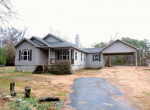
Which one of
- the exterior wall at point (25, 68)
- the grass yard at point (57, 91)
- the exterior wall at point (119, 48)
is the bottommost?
the grass yard at point (57, 91)

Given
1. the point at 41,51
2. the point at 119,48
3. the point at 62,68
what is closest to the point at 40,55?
the point at 41,51

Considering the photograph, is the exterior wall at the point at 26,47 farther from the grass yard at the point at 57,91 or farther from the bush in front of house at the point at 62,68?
the grass yard at the point at 57,91

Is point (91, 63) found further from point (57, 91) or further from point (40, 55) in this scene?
point (57, 91)

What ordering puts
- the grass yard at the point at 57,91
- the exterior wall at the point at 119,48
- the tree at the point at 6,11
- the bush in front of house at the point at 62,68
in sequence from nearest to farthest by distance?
1. the grass yard at the point at 57,91
2. the tree at the point at 6,11
3. the bush in front of house at the point at 62,68
4. the exterior wall at the point at 119,48

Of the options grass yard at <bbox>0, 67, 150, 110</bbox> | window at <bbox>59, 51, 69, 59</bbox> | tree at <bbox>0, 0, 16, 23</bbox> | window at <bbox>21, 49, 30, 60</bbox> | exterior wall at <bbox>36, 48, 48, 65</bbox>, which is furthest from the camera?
window at <bbox>59, 51, 69, 59</bbox>

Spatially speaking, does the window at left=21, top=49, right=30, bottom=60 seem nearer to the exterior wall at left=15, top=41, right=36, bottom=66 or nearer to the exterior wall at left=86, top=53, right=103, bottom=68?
the exterior wall at left=15, top=41, right=36, bottom=66

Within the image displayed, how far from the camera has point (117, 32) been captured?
30094 mm

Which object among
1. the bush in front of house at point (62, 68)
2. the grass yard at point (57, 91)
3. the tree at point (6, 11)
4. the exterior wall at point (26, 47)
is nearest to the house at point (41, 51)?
the exterior wall at point (26, 47)

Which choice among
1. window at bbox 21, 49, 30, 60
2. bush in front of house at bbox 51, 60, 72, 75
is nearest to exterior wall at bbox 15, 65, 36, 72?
window at bbox 21, 49, 30, 60

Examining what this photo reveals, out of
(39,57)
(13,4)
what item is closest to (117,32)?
(39,57)

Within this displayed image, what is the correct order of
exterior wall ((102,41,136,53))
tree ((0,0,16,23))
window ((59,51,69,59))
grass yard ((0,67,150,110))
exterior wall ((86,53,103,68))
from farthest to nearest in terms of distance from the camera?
1. exterior wall ((86,53,103,68))
2. exterior wall ((102,41,136,53))
3. window ((59,51,69,59))
4. tree ((0,0,16,23))
5. grass yard ((0,67,150,110))

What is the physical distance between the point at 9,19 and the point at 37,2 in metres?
3.09

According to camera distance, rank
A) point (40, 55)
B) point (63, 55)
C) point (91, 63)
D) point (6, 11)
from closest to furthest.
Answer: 1. point (6, 11)
2. point (40, 55)
3. point (63, 55)
4. point (91, 63)

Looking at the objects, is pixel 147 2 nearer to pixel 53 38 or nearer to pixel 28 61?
pixel 53 38
